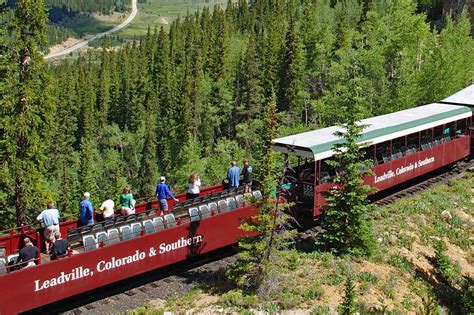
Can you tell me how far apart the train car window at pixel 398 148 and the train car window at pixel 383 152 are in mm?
416

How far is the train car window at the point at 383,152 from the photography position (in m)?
23.3

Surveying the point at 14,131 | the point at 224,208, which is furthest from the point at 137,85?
the point at 224,208

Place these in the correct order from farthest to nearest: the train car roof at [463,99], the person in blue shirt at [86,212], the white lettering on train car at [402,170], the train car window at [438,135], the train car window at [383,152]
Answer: the train car roof at [463,99] < the train car window at [438,135] < the train car window at [383,152] < the white lettering on train car at [402,170] < the person in blue shirt at [86,212]

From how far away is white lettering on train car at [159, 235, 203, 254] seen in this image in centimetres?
1627

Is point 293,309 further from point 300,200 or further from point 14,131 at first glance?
point 14,131

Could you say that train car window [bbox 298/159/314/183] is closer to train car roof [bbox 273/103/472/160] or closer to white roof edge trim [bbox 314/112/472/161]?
train car roof [bbox 273/103/472/160]

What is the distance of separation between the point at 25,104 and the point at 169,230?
10.8 metres

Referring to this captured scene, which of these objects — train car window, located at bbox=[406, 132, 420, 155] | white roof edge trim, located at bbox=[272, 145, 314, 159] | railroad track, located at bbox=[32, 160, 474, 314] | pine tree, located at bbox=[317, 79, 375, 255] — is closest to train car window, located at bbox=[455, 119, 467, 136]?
train car window, located at bbox=[406, 132, 420, 155]

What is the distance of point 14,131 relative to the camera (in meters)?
22.8

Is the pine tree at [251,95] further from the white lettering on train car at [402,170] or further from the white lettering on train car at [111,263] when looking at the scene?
the white lettering on train car at [111,263]

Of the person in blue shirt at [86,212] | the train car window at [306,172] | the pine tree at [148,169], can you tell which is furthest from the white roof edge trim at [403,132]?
the pine tree at [148,169]

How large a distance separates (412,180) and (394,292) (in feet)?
39.7

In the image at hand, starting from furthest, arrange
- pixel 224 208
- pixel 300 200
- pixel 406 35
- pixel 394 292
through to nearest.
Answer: pixel 406 35, pixel 300 200, pixel 224 208, pixel 394 292

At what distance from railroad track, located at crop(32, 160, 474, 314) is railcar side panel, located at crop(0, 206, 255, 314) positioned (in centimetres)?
51
